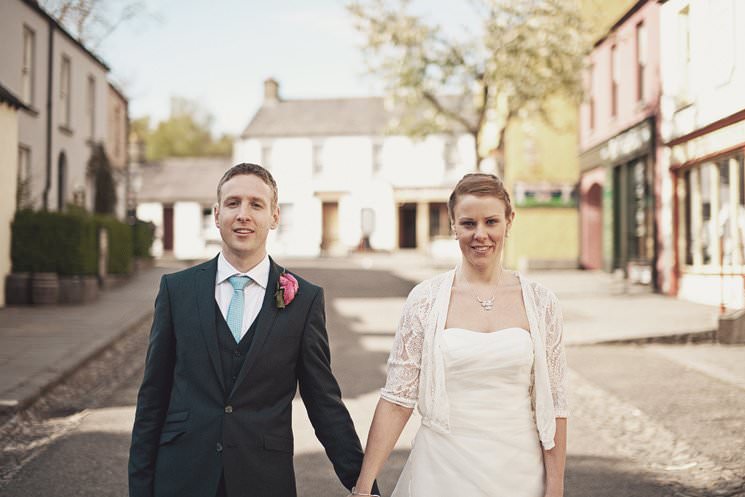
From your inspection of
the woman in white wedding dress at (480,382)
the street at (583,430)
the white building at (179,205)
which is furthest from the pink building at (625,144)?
the white building at (179,205)

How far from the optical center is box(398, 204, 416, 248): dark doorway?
46562 millimetres

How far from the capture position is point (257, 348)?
300 centimetres

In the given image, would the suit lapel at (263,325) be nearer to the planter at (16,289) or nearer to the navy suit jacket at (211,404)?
the navy suit jacket at (211,404)

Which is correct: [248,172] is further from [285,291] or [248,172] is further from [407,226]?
[407,226]

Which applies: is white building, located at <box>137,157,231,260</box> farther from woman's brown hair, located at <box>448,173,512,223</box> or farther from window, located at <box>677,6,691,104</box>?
woman's brown hair, located at <box>448,173,512,223</box>

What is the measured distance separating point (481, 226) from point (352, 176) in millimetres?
44127

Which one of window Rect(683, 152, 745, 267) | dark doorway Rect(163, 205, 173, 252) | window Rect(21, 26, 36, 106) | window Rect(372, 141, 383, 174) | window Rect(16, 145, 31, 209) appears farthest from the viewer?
dark doorway Rect(163, 205, 173, 252)

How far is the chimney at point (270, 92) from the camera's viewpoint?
5112 cm

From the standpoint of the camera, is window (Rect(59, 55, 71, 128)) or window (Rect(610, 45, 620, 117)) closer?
window (Rect(59, 55, 71, 128))

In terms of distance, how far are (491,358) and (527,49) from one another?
18029 mm

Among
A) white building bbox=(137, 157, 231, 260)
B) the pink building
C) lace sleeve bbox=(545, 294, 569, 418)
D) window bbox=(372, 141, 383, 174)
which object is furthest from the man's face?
white building bbox=(137, 157, 231, 260)

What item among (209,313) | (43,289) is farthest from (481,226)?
(43,289)

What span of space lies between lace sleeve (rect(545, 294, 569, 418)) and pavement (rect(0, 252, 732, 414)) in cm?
422

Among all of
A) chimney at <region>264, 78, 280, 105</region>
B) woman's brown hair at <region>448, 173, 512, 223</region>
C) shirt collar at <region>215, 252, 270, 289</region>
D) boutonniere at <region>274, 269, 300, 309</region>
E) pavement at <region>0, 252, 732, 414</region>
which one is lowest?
pavement at <region>0, 252, 732, 414</region>
